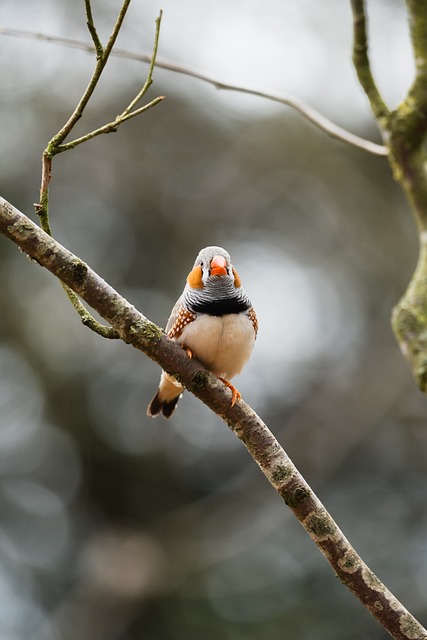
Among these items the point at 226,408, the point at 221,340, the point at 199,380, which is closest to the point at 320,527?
the point at 226,408

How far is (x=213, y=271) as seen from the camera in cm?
353

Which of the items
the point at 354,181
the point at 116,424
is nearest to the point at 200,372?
the point at 116,424

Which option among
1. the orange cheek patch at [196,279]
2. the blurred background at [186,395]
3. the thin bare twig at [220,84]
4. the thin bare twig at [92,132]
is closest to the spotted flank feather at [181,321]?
the orange cheek patch at [196,279]

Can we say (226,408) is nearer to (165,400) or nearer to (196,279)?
(196,279)

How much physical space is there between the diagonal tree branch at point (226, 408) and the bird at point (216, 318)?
62cm

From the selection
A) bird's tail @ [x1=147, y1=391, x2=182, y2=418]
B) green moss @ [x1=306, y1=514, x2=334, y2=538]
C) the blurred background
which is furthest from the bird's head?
the blurred background

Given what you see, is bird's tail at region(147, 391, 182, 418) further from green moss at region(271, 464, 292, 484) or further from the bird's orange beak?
green moss at region(271, 464, 292, 484)

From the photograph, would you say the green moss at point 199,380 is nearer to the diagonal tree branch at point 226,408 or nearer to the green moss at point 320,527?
the diagonal tree branch at point 226,408

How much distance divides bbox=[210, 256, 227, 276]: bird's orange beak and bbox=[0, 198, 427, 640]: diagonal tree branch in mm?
744

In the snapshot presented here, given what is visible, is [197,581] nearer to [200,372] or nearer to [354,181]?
[354,181]

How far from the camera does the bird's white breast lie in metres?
3.49

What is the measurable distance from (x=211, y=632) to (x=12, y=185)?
19.0 ft

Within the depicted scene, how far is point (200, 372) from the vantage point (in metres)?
2.87

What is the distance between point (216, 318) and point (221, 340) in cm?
12
